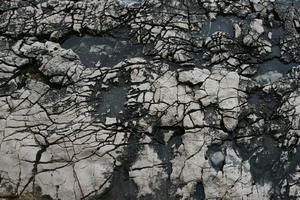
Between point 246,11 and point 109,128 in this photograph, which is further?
point 246,11

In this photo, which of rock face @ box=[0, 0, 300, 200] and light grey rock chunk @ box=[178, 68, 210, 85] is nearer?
rock face @ box=[0, 0, 300, 200]

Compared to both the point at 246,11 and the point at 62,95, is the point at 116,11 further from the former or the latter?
the point at 246,11

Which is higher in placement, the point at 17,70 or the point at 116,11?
the point at 116,11

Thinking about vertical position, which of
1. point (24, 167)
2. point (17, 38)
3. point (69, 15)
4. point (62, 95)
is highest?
point (69, 15)

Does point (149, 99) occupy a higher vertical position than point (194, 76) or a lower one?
lower

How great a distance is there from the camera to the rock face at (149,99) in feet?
7.95

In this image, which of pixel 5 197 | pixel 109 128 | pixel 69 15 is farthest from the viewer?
pixel 69 15

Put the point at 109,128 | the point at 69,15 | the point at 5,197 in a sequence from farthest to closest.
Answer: the point at 69,15
the point at 109,128
the point at 5,197

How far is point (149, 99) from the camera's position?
8.62 feet

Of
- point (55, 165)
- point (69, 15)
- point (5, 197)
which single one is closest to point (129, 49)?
point (69, 15)

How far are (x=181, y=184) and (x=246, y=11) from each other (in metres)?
1.37

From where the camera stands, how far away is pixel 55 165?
7.98ft

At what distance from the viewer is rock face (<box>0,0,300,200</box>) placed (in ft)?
7.95

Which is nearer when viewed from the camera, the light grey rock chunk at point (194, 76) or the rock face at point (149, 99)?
the rock face at point (149, 99)
